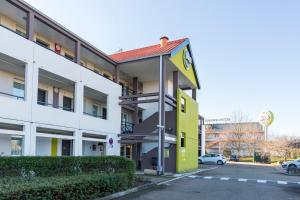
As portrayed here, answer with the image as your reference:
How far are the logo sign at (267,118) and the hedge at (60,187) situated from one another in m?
51.4

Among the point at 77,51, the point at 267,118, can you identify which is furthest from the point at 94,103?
the point at 267,118

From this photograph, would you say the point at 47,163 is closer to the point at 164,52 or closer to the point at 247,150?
the point at 164,52

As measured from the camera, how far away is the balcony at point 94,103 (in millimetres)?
22989

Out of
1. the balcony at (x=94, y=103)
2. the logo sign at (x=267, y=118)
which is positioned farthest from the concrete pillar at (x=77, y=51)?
the logo sign at (x=267, y=118)

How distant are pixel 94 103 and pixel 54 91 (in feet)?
16.2

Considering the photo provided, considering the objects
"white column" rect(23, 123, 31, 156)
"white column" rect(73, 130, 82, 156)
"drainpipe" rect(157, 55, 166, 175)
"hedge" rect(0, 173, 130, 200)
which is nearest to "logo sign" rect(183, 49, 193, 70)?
"drainpipe" rect(157, 55, 166, 175)

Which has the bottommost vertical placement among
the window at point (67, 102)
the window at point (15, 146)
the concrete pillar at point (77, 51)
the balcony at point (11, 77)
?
the window at point (15, 146)

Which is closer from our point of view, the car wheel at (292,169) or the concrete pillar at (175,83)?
the concrete pillar at (175,83)

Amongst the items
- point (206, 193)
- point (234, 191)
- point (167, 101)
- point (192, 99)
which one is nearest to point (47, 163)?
point (206, 193)

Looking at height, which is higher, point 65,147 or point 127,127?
point 127,127

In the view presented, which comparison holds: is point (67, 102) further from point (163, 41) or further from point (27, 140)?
point (163, 41)

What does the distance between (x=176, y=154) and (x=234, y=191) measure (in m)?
10.2

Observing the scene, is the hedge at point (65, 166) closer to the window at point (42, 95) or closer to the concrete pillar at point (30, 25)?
the concrete pillar at point (30, 25)

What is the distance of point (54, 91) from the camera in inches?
818
